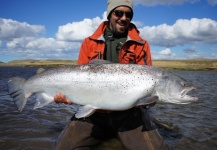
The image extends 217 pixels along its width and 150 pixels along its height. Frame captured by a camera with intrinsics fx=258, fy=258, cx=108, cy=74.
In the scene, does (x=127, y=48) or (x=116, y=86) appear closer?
(x=116, y=86)

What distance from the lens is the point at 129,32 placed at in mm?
6031

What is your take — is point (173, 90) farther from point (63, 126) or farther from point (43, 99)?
point (63, 126)

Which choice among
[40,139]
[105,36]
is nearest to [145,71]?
[105,36]

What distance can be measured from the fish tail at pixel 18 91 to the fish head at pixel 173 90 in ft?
9.39

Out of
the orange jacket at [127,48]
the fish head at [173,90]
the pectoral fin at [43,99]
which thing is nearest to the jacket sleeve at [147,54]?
the orange jacket at [127,48]

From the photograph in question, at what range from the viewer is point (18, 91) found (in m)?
5.59

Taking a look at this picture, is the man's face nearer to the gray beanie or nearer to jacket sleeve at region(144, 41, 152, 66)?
the gray beanie

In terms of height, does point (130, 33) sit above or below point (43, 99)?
above

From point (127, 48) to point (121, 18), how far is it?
2.33ft

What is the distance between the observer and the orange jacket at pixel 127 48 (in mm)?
5906

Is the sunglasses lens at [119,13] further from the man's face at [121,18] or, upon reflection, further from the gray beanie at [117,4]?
the gray beanie at [117,4]

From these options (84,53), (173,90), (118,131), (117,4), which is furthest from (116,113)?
(117,4)

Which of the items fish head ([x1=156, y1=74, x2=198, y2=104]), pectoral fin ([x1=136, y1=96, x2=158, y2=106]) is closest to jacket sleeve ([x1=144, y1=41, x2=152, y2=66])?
fish head ([x1=156, y1=74, x2=198, y2=104])

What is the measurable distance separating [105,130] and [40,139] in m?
1.83
